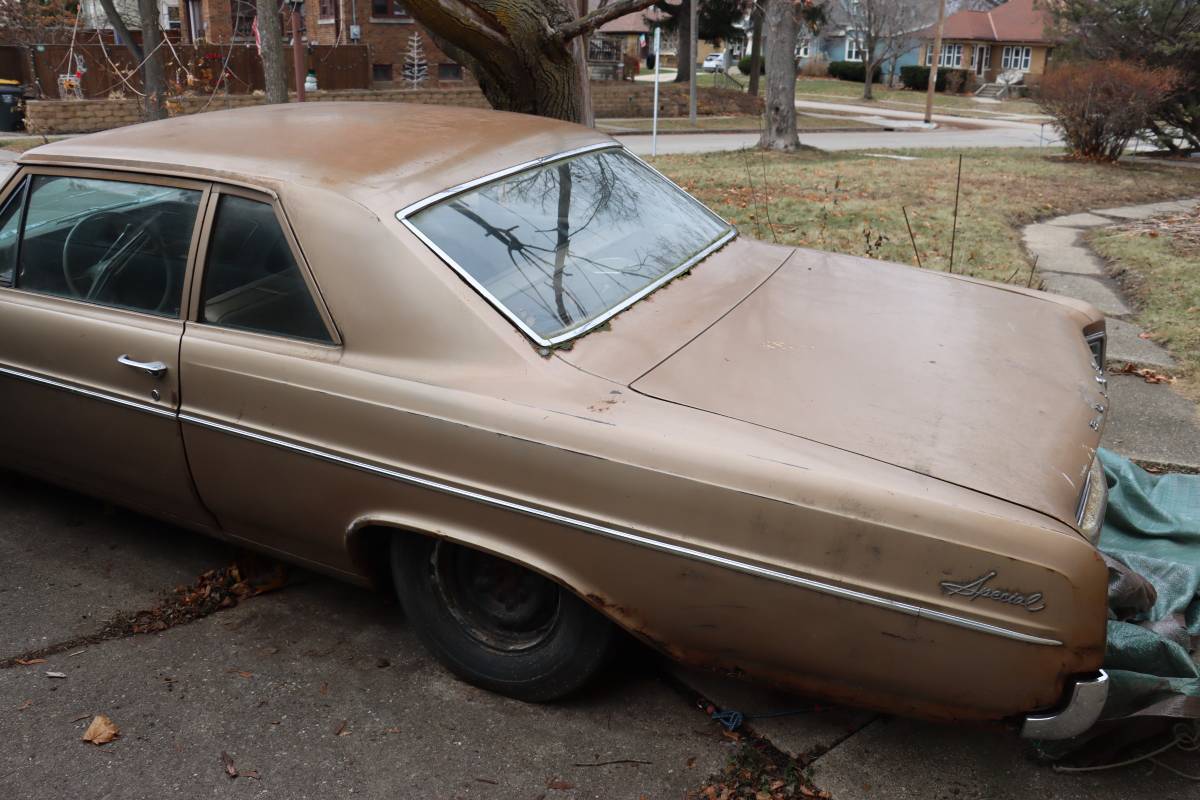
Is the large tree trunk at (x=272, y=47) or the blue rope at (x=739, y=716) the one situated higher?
the large tree trunk at (x=272, y=47)

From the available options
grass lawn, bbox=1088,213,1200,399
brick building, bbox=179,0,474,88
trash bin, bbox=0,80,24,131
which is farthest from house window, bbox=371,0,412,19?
grass lawn, bbox=1088,213,1200,399

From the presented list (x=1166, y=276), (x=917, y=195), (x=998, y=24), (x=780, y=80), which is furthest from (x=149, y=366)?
(x=998, y=24)

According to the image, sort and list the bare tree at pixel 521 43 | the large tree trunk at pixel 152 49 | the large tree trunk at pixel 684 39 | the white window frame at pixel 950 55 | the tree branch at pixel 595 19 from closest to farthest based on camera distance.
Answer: the tree branch at pixel 595 19 < the bare tree at pixel 521 43 < the large tree trunk at pixel 152 49 < the large tree trunk at pixel 684 39 < the white window frame at pixel 950 55

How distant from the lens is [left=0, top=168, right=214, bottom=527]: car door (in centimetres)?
321

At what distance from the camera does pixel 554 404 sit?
2.54 m

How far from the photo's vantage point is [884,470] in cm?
229

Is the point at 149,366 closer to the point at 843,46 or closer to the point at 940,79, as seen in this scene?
the point at 940,79

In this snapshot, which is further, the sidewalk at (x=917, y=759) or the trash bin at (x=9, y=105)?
the trash bin at (x=9, y=105)

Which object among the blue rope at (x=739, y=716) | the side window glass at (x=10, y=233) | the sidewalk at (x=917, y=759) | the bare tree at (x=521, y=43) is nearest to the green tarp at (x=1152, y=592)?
the sidewalk at (x=917, y=759)

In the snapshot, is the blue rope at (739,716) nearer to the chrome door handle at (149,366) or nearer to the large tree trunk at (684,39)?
the chrome door handle at (149,366)

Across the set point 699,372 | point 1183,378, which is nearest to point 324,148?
point 699,372

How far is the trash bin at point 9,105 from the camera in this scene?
20688 millimetres

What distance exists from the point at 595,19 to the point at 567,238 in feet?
7.17

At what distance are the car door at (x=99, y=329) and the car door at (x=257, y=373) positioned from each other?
9 centimetres
